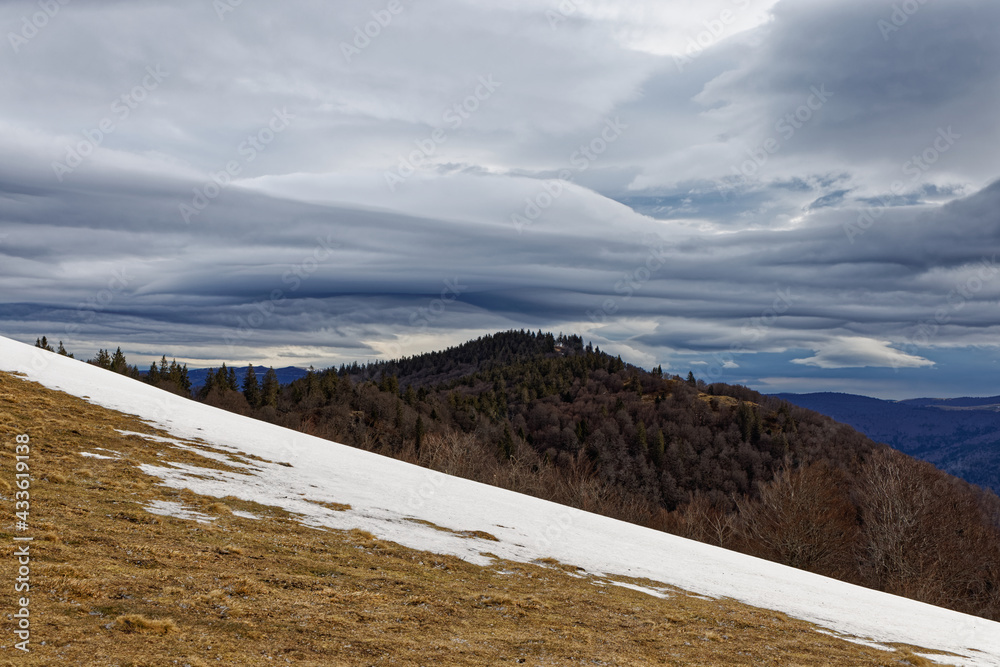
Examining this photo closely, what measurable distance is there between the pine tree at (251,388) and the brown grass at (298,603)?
12279 centimetres

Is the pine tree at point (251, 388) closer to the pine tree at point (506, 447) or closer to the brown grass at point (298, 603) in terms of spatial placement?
the pine tree at point (506, 447)

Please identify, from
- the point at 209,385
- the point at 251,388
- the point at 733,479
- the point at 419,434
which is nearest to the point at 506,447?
the point at 419,434

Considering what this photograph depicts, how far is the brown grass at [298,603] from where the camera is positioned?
31.2ft

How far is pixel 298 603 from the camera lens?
1186 cm

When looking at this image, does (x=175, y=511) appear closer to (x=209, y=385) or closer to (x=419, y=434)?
(x=419, y=434)

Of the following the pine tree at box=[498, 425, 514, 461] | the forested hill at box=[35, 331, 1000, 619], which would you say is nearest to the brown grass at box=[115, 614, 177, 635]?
the forested hill at box=[35, 331, 1000, 619]

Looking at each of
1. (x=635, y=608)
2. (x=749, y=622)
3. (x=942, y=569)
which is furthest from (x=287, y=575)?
(x=942, y=569)

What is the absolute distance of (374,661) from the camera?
387 inches

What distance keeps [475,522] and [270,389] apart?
12750cm

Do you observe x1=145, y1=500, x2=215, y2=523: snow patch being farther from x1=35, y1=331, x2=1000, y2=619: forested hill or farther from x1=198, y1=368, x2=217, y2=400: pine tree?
x1=198, y1=368, x2=217, y2=400: pine tree

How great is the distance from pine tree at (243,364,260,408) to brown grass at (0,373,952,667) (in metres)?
123

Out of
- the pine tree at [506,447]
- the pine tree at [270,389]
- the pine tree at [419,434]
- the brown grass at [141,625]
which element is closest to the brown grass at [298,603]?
the brown grass at [141,625]

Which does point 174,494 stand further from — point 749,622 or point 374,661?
point 749,622

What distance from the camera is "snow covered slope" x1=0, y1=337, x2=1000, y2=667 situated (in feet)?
68.7
